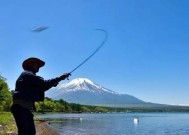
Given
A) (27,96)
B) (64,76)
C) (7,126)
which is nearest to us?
(27,96)

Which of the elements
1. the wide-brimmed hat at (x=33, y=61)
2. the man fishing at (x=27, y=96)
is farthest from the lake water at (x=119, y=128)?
the man fishing at (x=27, y=96)

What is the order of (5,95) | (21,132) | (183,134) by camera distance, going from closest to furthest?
Result: (21,132) → (183,134) → (5,95)

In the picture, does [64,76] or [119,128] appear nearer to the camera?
[64,76]

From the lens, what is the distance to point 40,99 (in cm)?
809

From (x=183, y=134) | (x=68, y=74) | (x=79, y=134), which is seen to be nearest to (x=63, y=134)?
(x=79, y=134)

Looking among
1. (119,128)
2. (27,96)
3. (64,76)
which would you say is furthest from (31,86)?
(119,128)

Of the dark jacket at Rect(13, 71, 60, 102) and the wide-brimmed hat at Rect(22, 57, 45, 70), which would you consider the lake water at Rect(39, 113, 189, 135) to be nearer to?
the wide-brimmed hat at Rect(22, 57, 45, 70)

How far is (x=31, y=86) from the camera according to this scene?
26.2 feet

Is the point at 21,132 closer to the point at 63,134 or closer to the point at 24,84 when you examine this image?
the point at 24,84

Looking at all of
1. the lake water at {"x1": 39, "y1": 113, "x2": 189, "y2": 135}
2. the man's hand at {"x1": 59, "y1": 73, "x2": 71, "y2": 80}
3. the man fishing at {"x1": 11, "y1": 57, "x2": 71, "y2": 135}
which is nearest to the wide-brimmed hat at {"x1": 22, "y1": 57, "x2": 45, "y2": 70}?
the man fishing at {"x1": 11, "y1": 57, "x2": 71, "y2": 135}

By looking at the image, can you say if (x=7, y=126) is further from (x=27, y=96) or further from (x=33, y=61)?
(x=27, y=96)

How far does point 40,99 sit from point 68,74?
0.83 m

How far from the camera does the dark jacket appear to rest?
796 cm

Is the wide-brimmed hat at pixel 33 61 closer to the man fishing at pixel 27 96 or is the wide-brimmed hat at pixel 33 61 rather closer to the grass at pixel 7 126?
the man fishing at pixel 27 96
